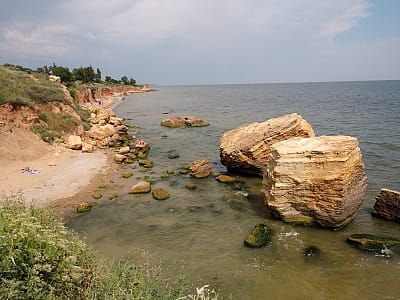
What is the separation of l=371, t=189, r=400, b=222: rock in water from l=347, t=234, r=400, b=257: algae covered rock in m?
1.94

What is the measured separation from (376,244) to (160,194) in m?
11.1

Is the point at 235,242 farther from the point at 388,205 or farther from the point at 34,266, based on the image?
the point at 34,266

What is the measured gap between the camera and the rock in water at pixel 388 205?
13352mm

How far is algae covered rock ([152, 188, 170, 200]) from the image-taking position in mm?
16506

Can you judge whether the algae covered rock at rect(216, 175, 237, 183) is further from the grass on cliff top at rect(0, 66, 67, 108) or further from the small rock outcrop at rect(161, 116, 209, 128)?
the small rock outcrop at rect(161, 116, 209, 128)

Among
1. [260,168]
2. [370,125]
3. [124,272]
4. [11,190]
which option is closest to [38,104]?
[11,190]

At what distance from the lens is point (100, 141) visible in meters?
28.8

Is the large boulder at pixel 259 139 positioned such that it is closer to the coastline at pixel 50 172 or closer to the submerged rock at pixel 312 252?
the submerged rock at pixel 312 252

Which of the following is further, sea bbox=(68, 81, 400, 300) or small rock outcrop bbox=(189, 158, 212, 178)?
small rock outcrop bbox=(189, 158, 212, 178)

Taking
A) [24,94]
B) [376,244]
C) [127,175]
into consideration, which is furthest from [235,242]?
[24,94]

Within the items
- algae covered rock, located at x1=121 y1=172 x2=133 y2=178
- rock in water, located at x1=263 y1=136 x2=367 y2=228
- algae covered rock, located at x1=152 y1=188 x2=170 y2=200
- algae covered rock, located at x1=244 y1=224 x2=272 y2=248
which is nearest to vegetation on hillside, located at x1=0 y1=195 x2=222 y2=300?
algae covered rock, located at x1=244 y1=224 x2=272 y2=248

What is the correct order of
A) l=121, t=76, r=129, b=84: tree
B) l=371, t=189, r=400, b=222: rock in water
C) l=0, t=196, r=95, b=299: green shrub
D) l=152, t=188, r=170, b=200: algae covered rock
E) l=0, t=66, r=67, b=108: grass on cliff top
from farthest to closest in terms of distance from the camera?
l=121, t=76, r=129, b=84: tree, l=0, t=66, r=67, b=108: grass on cliff top, l=152, t=188, r=170, b=200: algae covered rock, l=371, t=189, r=400, b=222: rock in water, l=0, t=196, r=95, b=299: green shrub

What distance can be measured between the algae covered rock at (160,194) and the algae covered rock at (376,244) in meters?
9.76

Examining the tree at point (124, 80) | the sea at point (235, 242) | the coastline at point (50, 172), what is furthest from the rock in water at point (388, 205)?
the tree at point (124, 80)
